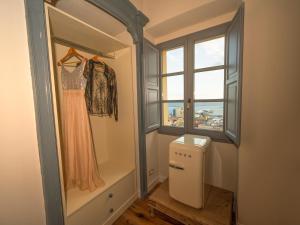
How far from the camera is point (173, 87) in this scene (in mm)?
2070

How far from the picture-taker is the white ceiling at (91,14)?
1.22m

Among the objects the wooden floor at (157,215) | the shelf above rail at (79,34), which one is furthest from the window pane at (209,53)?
the wooden floor at (157,215)

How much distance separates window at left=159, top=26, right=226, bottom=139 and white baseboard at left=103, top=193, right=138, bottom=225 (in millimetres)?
1089

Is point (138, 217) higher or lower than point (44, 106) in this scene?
lower

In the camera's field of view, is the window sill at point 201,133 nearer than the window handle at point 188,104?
Yes

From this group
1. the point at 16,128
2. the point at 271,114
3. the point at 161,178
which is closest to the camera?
the point at 16,128

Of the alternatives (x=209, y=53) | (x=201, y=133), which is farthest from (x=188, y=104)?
(x=209, y=53)

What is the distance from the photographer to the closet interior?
1.19 meters

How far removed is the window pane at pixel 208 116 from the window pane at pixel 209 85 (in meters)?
0.12

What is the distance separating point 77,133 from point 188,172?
130 centimetres

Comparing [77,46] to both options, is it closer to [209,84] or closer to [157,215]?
[209,84]

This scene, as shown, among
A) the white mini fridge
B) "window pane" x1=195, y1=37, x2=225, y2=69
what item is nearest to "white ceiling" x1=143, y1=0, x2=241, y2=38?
"window pane" x1=195, y1=37, x2=225, y2=69

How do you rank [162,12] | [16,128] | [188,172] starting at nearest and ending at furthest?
[16,128], [188,172], [162,12]

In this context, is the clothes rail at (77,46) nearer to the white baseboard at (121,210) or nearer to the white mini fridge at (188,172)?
the white mini fridge at (188,172)
